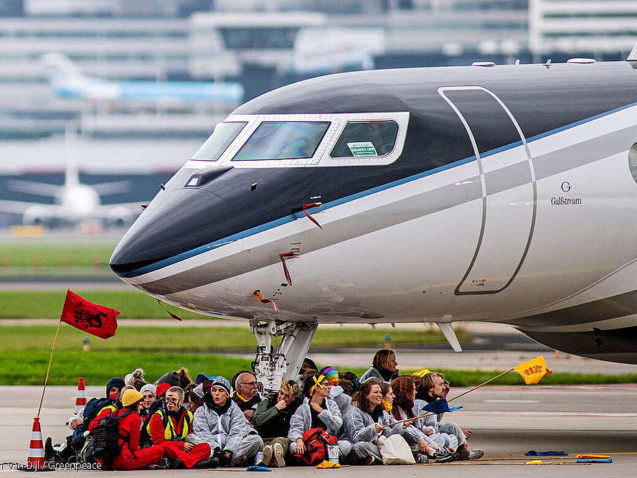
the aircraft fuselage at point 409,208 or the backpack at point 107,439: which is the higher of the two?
the aircraft fuselage at point 409,208

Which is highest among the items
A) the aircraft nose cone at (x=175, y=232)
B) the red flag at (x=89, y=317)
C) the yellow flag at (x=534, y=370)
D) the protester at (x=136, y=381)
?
the aircraft nose cone at (x=175, y=232)

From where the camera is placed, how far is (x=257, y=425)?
14789mm

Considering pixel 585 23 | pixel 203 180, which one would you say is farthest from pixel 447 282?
pixel 585 23

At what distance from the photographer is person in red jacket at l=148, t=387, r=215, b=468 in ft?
47.1

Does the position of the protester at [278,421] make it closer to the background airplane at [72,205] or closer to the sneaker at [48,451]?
the sneaker at [48,451]

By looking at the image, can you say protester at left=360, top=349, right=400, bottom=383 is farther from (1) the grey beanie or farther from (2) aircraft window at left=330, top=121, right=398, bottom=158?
→ (2) aircraft window at left=330, top=121, right=398, bottom=158

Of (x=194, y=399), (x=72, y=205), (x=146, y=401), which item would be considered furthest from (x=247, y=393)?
(x=72, y=205)

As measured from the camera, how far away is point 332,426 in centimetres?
1478

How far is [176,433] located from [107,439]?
916 millimetres

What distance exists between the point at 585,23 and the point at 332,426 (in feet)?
579

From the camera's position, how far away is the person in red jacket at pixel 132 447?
551 inches

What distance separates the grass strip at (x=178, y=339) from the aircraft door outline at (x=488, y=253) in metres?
18.8

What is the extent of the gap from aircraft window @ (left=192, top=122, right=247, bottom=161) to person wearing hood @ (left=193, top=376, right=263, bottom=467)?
9.98 ft

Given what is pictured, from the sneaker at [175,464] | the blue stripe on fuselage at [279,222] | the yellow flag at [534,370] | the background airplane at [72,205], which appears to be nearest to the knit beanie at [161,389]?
the sneaker at [175,464]
